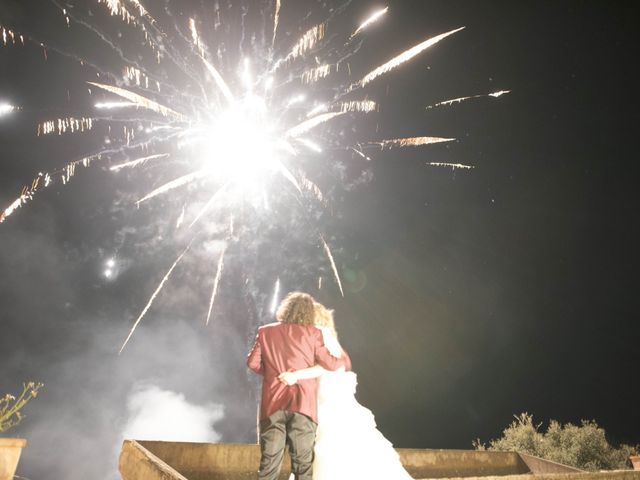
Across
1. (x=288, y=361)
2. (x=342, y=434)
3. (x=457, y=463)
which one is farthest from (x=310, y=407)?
(x=457, y=463)

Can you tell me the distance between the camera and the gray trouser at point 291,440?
3.01 metres

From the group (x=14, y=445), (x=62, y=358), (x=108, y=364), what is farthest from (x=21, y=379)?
(x=14, y=445)

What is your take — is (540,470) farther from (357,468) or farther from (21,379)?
(21,379)

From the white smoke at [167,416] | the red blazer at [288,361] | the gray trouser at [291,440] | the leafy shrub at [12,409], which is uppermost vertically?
the white smoke at [167,416]

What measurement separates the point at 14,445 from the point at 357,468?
4.27 metres

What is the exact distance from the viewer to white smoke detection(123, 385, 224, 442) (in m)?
44.6

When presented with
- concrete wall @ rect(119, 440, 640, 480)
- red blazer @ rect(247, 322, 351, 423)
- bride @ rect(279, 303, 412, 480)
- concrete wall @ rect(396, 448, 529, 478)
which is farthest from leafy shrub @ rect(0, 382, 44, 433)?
concrete wall @ rect(396, 448, 529, 478)

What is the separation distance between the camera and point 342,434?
344 cm

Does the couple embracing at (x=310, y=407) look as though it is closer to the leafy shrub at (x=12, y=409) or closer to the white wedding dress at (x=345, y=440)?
the white wedding dress at (x=345, y=440)

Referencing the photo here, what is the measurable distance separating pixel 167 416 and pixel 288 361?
51.8 meters

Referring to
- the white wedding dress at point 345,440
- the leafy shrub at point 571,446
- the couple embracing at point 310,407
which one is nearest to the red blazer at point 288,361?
the couple embracing at point 310,407

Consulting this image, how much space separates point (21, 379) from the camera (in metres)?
35.2

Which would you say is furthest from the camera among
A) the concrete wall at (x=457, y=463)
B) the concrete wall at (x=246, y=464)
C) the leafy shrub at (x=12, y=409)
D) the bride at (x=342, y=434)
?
the concrete wall at (x=457, y=463)

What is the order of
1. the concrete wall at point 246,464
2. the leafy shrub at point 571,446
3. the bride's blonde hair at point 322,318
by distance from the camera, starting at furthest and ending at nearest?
the leafy shrub at point 571,446
the bride's blonde hair at point 322,318
the concrete wall at point 246,464
